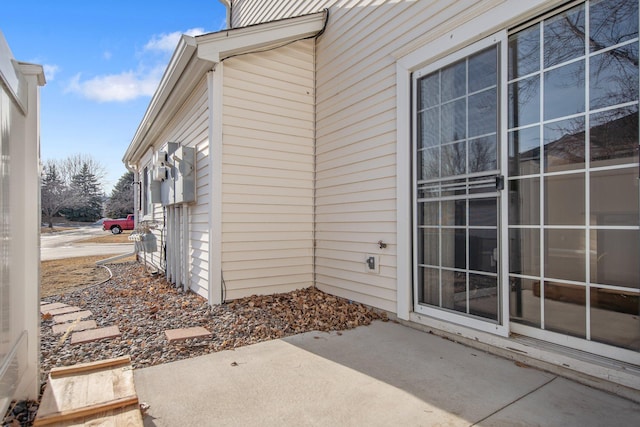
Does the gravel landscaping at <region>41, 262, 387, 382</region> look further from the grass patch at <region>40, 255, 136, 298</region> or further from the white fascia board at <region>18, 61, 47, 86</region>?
the white fascia board at <region>18, 61, 47, 86</region>

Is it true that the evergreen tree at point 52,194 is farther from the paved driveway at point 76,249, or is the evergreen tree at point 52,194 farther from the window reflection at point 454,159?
the window reflection at point 454,159

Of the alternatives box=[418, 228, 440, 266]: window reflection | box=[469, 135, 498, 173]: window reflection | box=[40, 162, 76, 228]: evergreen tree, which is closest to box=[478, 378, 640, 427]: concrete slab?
box=[418, 228, 440, 266]: window reflection

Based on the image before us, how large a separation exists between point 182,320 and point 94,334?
758 millimetres

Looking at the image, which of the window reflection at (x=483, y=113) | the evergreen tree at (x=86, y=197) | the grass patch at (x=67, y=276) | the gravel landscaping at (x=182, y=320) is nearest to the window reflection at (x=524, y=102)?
the window reflection at (x=483, y=113)

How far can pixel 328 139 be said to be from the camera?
4508mm

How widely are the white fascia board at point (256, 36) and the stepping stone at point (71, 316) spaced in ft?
10.4

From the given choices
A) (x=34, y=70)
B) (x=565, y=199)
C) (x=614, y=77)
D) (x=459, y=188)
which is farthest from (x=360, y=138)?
(x=34, y=70)

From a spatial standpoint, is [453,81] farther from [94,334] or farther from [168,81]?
[94,334]

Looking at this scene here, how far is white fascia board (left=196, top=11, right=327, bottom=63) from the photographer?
3.75 meters

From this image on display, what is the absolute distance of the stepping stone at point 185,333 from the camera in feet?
9.81

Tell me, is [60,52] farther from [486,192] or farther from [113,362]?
[486,192]

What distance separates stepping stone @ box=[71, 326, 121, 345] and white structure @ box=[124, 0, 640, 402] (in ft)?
3.34

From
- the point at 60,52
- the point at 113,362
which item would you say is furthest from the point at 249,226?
the point at 60,52

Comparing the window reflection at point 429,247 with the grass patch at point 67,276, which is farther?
the grass patch at point 67,276
